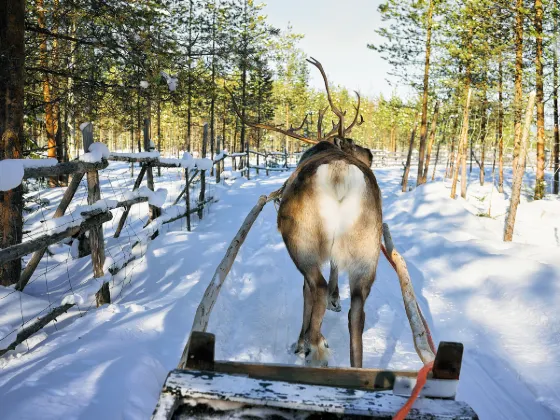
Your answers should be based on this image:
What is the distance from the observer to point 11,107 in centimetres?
447

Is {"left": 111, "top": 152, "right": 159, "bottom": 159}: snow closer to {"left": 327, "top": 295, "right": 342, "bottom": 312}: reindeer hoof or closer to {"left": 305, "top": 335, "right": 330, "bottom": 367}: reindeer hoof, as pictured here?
{"left": 327, "top": 295, "right": 342, "bottom": 312}: reindeer hoof

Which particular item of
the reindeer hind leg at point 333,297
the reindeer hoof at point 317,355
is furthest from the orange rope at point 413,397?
the reindeer hind leg at point 333,297

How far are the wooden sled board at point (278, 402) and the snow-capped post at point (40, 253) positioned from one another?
3.37m

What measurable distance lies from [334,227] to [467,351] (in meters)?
2.08

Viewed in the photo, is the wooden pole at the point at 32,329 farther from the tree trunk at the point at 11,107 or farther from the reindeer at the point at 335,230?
the reindeer at the point at 335,230

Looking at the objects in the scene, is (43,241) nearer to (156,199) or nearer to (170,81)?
(156,199)

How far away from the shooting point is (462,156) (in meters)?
16.3

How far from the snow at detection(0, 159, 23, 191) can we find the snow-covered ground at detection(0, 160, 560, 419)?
3.83ft

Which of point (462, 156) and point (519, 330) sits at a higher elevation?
point (462, 156)

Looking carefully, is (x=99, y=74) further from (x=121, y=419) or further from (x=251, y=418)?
(x=251, y=418)

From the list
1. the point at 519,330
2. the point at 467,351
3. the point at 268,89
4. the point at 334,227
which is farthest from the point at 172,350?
the point at 268,89

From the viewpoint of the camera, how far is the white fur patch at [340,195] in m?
2.60

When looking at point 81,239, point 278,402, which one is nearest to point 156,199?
point 81,239

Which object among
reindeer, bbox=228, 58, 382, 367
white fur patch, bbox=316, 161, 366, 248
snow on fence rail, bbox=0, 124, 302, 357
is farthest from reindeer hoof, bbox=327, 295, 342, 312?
snow on fence rail, bbox=0, 124, 302, 357
